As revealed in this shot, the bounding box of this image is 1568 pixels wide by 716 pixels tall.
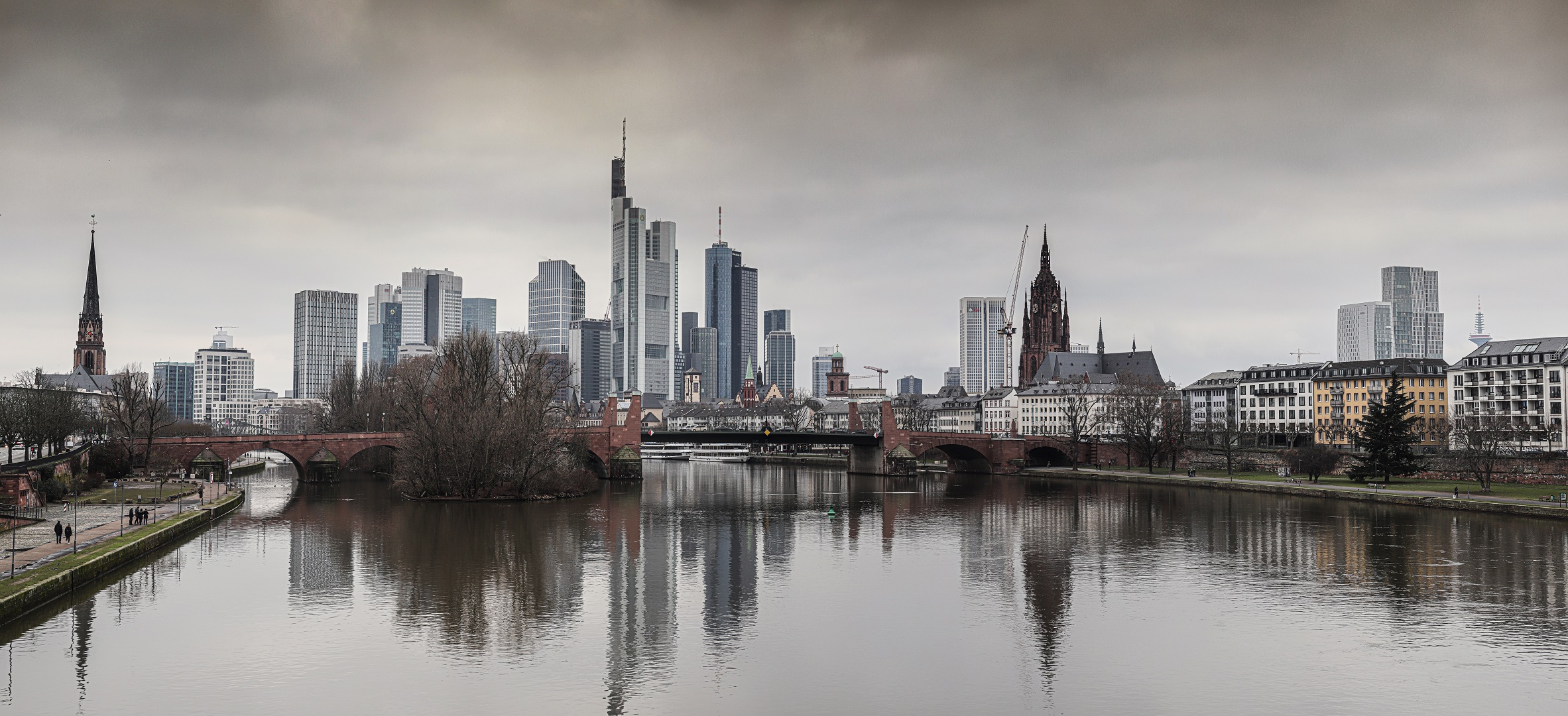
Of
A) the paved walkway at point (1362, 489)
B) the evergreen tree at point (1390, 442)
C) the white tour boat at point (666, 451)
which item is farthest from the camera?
the white tour boat at point (666, 451)

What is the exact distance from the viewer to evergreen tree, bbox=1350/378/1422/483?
85.5 m

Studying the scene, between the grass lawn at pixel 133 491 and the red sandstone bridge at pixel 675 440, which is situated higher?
the red sandstone bridge at pixel 675 440

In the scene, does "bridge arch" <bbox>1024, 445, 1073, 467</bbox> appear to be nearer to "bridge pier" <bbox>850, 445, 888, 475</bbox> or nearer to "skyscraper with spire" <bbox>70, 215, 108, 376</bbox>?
"bridge pier" <bbox>850, 445, 888, 475</bbox>

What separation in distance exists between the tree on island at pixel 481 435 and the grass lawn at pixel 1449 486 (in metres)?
52.0

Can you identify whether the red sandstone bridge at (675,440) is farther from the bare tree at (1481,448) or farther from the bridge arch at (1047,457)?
the bare tree at (1481,448)

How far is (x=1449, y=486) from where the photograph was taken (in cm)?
8262

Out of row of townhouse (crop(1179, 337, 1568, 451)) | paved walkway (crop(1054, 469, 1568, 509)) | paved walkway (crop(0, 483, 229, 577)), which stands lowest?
paved walkway (crop(1054, 469, 1568, 509))

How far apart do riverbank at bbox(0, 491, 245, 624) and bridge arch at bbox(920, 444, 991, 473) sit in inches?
2984

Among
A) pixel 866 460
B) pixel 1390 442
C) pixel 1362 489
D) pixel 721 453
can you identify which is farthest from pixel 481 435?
pixel 721 453

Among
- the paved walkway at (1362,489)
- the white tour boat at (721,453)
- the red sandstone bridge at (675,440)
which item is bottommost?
the white tour boat at (721,453)

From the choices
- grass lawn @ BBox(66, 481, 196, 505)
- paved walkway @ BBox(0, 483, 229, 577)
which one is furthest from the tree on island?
grass lawn @ BBox(66, 481, 196, 505)

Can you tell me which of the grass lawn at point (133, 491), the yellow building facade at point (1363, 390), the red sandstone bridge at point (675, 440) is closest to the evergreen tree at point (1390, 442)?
the yellow building facade at point (1363, 390)

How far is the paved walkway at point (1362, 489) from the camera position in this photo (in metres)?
68.1

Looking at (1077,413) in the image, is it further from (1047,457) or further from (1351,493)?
(1351,493)
